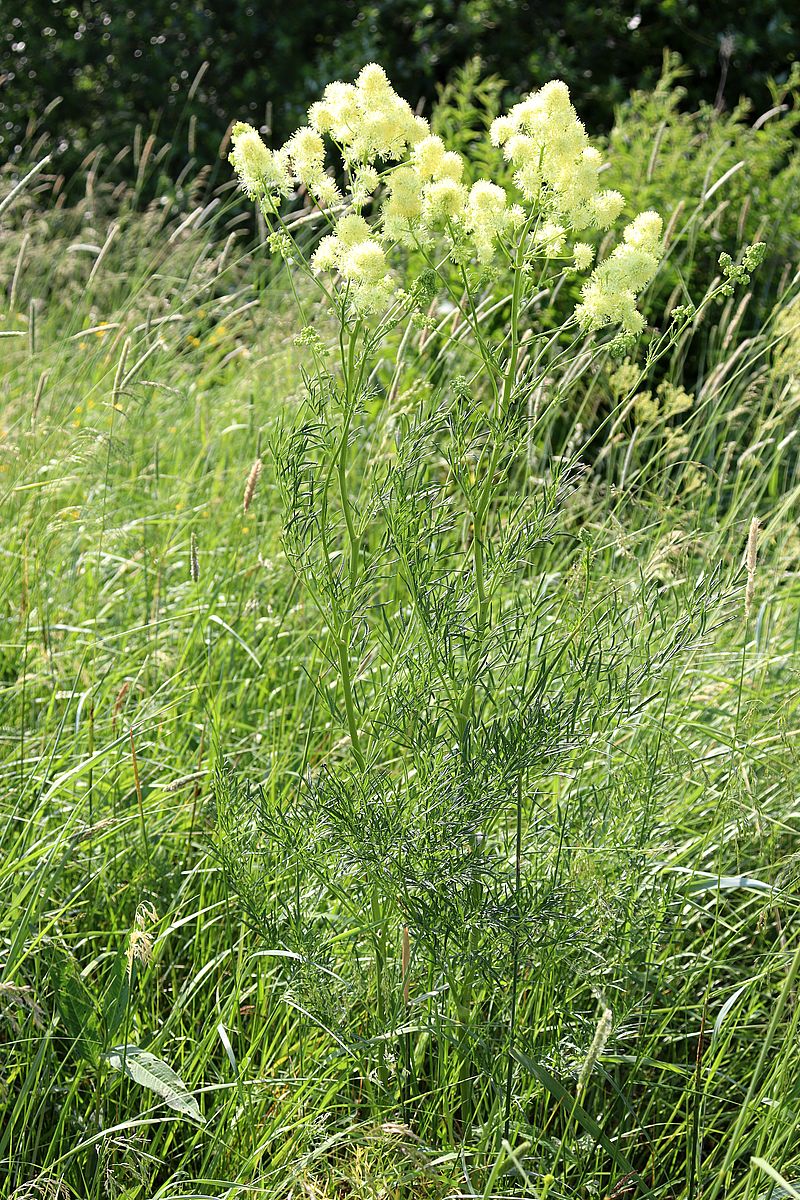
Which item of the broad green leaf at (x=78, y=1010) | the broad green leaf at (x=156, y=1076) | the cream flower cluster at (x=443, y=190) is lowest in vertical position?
the broad green leaf at (x=156, y=1076)

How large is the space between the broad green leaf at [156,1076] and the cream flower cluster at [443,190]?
1139mm

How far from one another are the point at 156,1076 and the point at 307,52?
23.2ft

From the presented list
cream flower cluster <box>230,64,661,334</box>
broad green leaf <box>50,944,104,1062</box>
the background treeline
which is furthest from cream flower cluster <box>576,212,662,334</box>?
the background treeline

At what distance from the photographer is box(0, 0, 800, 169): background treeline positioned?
21.9 feet

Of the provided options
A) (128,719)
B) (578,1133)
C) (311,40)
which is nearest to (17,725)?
(128,719)

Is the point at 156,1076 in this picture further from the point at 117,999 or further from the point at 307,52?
the point at 307,52

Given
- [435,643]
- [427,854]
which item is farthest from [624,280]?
[427,854]

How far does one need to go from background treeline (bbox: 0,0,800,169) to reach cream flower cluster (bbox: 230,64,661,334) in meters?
5.27

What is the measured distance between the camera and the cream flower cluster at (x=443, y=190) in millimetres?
1539

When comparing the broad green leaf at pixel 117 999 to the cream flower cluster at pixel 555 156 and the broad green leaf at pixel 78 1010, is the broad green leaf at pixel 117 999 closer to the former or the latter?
the broad green leaf at pixel 78 1010

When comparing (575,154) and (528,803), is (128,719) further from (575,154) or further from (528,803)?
(575,154)

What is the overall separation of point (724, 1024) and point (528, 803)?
47cm

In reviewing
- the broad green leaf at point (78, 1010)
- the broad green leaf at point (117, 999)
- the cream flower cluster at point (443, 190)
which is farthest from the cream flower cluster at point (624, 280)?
the broad green leaf at point (78, 1010)

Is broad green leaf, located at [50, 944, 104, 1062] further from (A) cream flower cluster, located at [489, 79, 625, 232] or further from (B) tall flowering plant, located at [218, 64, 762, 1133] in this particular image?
(A) cream flower cluster, located at [489, 79, 625, 232]
